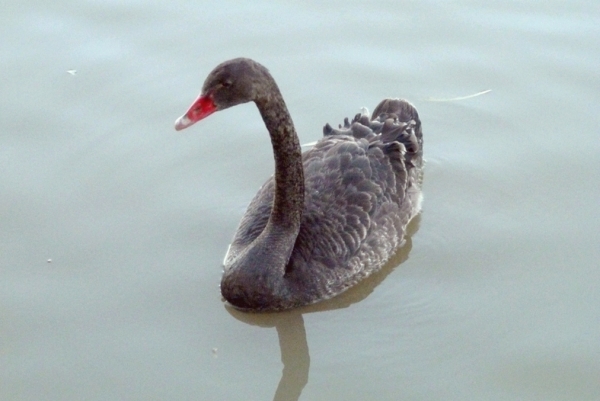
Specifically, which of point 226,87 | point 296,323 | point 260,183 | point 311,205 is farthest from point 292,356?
point 260,183

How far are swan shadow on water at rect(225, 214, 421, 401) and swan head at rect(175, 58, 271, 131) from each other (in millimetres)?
1419

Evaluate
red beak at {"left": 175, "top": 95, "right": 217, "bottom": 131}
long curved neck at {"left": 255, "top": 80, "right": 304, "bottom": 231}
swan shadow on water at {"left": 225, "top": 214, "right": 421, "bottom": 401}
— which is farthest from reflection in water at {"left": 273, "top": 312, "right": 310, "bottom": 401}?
red beak at {"left": 175, "top": 95, "right": 217, "bottom": 131}

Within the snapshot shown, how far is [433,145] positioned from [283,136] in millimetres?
2414

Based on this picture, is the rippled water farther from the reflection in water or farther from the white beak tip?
the white beak tip

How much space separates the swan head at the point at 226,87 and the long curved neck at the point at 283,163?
12cm

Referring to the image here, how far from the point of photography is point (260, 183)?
7.95 meters

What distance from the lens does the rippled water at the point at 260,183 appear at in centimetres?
612

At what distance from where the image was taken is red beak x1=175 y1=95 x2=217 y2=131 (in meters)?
5.96

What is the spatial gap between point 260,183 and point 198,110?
2.01 m

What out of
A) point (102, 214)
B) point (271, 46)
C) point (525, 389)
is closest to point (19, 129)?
point (102, 214)

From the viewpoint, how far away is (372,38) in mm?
9641

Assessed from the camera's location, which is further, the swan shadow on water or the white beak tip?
the swan shadow on water

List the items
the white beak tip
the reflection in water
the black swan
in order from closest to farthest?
the white beak tip, the reflection in water, the black swan

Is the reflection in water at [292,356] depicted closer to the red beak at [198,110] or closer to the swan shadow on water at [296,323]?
the swan shadow on water at [296,323]
